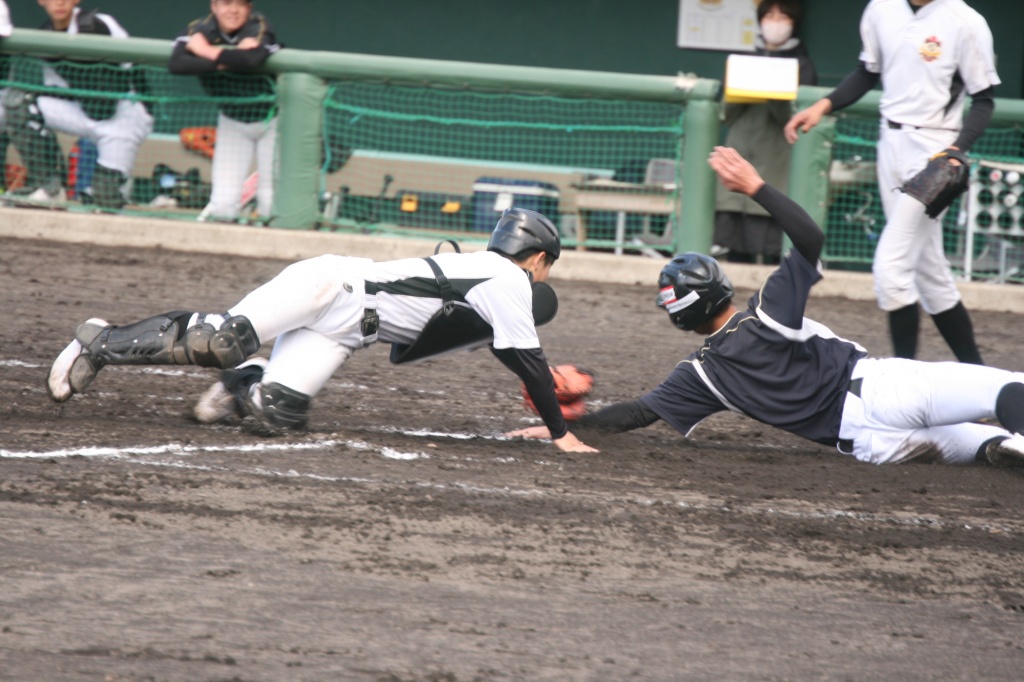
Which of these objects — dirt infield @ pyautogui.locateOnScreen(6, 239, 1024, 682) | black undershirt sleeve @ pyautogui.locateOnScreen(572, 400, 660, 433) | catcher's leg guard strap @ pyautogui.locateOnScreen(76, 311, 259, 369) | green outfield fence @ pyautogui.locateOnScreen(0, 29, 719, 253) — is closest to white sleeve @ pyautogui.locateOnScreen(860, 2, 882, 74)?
dirt infield @ pyautogui.locateOnScreen(6, 239, 1024, 682)

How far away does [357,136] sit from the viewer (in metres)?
9.72

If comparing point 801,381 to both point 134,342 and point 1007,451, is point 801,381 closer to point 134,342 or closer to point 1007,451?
point 1007,451

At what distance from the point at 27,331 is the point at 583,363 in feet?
9.11

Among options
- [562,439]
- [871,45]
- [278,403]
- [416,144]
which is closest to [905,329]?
[871,45]

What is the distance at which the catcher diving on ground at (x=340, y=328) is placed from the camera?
4465 millimetres

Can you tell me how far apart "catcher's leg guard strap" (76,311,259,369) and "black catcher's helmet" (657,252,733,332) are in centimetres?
147

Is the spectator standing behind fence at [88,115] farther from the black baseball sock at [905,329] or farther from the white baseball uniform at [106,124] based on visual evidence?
the black baseball sock at [905,329]

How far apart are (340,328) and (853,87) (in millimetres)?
3068

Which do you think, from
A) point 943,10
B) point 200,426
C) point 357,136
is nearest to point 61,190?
point 357,136

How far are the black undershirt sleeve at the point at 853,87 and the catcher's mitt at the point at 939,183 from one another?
0.77 m

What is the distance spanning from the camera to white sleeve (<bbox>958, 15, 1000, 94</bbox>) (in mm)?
5992

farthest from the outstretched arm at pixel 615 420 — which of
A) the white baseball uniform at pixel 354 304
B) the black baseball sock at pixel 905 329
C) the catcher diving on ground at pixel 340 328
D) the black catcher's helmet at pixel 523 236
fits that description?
the black baseball sock at pixel 905 329

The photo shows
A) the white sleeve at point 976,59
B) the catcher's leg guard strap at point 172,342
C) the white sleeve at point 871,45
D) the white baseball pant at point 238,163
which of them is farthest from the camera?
the white baseball pant at point 238,163

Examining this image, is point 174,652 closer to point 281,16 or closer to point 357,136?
point 357,136
